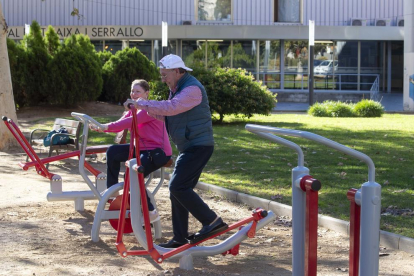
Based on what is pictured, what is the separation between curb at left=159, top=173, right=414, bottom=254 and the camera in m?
5.96

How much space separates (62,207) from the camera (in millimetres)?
7930

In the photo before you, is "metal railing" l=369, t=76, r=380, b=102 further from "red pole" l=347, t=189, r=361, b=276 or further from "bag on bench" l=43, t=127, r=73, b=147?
"red pole" l=347, t=189, r=361, b=276

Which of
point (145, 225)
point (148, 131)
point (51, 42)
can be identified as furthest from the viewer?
point (51, 42)

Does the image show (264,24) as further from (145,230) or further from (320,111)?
(145,230)

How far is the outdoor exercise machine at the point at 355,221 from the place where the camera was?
3539mm

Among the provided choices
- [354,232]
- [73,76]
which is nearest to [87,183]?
[354,232]

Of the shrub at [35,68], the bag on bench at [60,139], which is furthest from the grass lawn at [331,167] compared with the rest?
the shrub at [35,68]

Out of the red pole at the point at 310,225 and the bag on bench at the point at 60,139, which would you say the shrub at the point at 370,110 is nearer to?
the bag on bench at the point at 60,139

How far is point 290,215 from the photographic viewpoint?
7.36m

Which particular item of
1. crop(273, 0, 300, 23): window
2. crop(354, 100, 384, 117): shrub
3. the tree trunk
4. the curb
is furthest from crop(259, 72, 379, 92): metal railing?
the curb

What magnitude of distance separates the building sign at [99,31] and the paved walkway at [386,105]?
8.37 m

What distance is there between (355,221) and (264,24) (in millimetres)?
31250

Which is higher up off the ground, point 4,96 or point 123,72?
point 123,72

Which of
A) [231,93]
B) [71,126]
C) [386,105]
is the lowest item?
[71,126]
